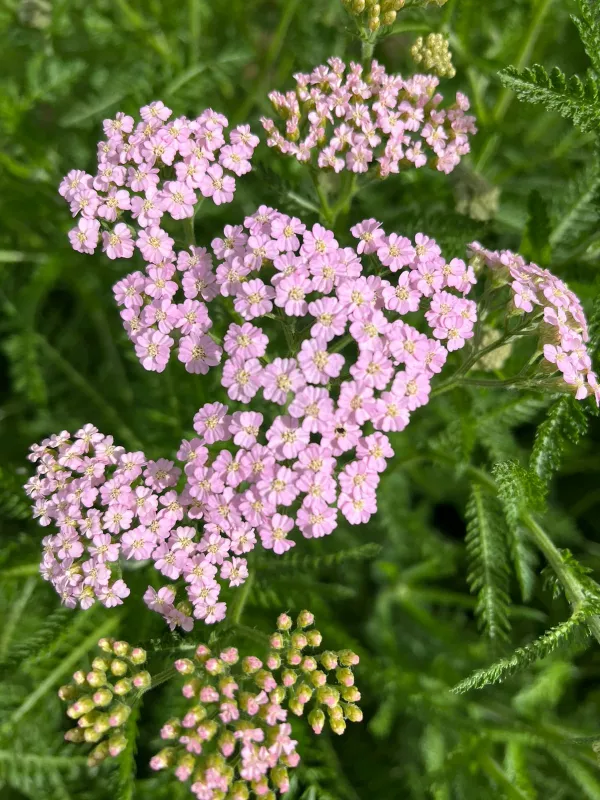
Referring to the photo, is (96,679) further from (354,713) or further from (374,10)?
(374,10)

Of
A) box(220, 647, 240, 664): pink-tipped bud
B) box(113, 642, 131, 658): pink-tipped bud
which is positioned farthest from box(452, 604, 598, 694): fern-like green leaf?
box(113, 642, 131, 658): pink-tipped bud

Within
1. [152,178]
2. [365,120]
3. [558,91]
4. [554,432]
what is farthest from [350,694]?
[558,91]

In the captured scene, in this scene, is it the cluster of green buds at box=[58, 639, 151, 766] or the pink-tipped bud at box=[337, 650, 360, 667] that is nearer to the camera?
the cluster of green buds at box=[58, 639, 151, 766]

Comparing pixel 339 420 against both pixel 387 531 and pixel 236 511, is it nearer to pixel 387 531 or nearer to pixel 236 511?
pixel 236 511

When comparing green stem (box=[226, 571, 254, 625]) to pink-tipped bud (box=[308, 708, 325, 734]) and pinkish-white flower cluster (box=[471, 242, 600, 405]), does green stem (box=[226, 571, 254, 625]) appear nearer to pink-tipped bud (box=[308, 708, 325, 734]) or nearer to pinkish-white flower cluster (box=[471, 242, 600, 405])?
pink-tipped bud (box=[308, 708, 325, 734])

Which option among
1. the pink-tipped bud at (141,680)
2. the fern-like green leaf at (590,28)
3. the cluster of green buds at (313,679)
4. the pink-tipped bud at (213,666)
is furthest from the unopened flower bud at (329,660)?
the fern-like green leaf at (590,28)

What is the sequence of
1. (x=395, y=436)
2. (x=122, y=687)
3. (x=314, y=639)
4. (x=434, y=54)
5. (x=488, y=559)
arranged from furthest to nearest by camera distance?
1. (x=395, y=436)
2. (x=434, y=54)
3. (x=488, y=559)
4. (x=314, y=639)
5. (x=122, y=687)
